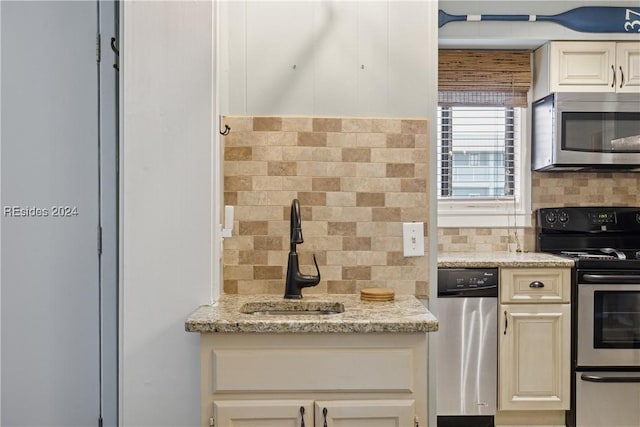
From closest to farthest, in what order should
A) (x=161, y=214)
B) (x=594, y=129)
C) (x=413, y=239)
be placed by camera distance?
(x=161, y=214) → (x=413, y=239) → (x=594, y=129)

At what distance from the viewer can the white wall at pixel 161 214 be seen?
163 centimetres

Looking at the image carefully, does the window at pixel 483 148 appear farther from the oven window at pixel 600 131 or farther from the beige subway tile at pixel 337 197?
the beige subway tile at pixel 337 197

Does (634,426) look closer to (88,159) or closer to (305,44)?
(305,44)

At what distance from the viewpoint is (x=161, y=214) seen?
164 centimetres

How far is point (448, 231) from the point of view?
3.29 m

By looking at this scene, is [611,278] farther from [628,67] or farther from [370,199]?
[370,199]

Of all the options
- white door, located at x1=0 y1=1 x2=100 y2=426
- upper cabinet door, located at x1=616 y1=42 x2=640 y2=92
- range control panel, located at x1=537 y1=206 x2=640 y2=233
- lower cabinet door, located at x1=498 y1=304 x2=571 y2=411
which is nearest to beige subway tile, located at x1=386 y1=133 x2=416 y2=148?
white door, located at x1=0 y1=1 x2=100 y2=426

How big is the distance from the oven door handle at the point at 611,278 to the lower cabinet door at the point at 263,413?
193cm

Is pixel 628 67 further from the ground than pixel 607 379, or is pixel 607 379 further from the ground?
pixel 628 67

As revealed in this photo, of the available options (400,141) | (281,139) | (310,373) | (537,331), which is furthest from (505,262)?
(310,373)

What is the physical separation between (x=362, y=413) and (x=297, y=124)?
3.54 ft

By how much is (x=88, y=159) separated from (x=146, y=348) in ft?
2.26

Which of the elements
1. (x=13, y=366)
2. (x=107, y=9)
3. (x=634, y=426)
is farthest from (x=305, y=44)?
(x=634, y=426)

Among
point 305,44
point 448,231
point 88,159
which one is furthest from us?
point 448,231
